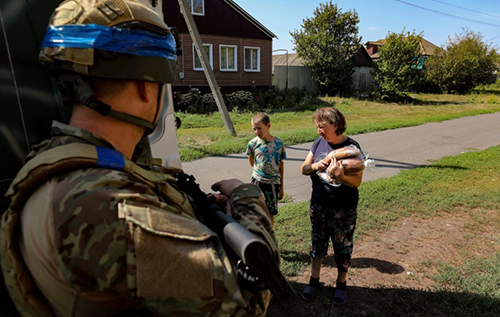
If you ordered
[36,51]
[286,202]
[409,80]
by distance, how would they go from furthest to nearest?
[409,80] → [286,202] → [36,51]

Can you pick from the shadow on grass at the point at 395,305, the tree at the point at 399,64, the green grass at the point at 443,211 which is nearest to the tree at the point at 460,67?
the tree at the point at 399,64

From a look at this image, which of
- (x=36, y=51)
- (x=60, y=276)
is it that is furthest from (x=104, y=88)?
(x=36, y=51)

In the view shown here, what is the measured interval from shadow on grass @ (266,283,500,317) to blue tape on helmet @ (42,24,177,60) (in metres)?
2.62

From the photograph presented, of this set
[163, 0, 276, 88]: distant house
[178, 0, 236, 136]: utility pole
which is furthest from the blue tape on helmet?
[163, 0, 276, 88]: distant house

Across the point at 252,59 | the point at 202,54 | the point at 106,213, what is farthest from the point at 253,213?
the point at 252,59

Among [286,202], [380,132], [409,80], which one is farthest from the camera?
[409,80]

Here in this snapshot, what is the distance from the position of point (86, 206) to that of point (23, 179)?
209 mm

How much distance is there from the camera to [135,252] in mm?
910

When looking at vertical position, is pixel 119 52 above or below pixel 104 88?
above

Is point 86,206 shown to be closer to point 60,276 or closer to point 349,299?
point 60,276

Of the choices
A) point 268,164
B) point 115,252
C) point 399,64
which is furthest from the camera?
point 399,64

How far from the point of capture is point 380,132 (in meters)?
13.3

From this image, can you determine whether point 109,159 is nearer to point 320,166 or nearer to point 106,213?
point 106,213

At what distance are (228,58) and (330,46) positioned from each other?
783 centimetres
